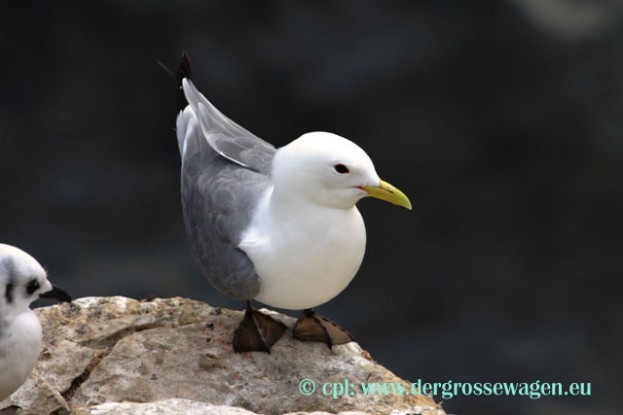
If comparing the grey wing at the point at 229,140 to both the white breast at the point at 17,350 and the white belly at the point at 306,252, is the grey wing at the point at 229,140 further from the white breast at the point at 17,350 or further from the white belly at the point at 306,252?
the white breast at the point at 17,350

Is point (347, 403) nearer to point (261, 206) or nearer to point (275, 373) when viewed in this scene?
point (275, 373)

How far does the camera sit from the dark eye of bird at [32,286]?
15.4 ft

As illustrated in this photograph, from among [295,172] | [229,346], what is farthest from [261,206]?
[229,346]

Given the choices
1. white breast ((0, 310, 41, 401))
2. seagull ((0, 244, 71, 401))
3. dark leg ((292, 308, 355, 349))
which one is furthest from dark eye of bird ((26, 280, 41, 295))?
dark leg ((292, 308, 355, 349))

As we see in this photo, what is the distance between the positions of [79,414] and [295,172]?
1.36 meters

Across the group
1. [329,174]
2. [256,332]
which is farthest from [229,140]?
[256,332]

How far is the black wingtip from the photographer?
5957mm

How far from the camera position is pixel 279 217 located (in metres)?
5.20

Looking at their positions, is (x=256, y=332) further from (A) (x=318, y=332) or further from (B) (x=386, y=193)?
(B) (x=386, y=193)

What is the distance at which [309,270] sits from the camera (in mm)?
5172

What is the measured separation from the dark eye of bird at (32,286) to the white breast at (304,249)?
95 centimetres

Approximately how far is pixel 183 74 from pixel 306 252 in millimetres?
1374
